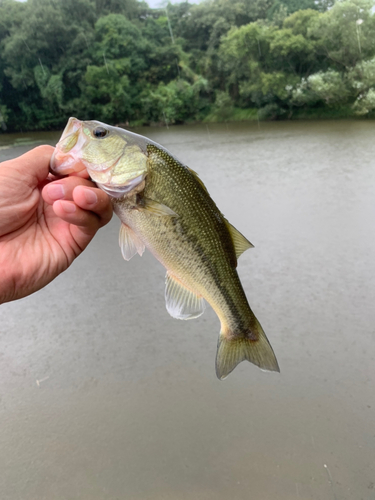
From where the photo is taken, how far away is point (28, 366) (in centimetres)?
479

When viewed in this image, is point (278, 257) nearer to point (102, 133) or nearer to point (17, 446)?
point (17, 446)

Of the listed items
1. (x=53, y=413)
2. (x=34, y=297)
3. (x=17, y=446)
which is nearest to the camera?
(x=17, y=446)

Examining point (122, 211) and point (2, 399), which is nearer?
point (122, 211)

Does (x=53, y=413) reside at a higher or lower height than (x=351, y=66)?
lower

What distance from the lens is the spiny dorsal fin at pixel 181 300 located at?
134 cm

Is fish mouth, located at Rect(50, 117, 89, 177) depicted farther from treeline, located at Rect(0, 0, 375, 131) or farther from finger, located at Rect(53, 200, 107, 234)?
treeline, located at Rect(0, 0, 375, 131)

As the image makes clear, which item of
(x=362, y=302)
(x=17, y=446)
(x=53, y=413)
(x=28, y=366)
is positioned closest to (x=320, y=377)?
(x=362, y=302)

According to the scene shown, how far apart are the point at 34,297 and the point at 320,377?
488 cm

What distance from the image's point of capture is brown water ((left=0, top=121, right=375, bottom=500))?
340 centimetres

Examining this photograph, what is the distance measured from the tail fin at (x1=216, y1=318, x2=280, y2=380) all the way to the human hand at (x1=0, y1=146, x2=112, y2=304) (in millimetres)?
676

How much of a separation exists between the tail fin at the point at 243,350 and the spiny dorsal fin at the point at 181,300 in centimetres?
15

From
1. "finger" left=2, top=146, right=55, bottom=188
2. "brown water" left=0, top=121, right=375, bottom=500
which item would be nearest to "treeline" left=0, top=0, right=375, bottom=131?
"brown water" left=0, top=121, right=375, bottom=500

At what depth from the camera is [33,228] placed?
1.64 meters

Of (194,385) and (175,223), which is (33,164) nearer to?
(175,223)
